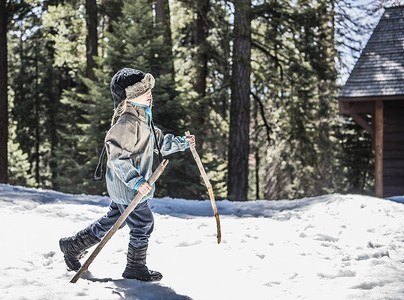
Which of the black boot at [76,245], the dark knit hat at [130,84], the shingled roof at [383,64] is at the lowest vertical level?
the black boot at [76,245]

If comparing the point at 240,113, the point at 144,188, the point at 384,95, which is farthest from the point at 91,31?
the point at 144,188

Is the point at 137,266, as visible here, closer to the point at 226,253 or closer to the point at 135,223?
the point at 135,223

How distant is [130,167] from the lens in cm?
366

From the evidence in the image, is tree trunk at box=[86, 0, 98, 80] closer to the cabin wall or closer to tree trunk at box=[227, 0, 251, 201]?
tree trunk at box=[227, 0, 251, 201]

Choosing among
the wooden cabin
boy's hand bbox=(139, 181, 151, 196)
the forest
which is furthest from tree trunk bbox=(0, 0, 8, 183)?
boy's hand bbox=(139, 181, 151, 196)

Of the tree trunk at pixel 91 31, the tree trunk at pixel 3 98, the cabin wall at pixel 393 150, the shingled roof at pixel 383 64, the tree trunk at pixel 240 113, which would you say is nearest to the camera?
the shingled roof at pixel 383 64

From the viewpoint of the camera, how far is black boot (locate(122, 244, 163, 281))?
13.0 ft

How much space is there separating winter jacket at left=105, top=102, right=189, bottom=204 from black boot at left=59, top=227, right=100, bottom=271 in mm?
502

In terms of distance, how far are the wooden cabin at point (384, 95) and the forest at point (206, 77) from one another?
8.12 ft

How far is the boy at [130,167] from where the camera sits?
12.2 feet

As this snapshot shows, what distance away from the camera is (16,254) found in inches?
→ 173

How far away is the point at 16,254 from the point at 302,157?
1391 cm

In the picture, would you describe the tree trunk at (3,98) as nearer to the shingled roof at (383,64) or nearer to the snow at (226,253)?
the snow at (226,253)

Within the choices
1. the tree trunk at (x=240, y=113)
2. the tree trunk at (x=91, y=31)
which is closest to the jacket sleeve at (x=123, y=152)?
the tree trunk at (x=240, y=113)
